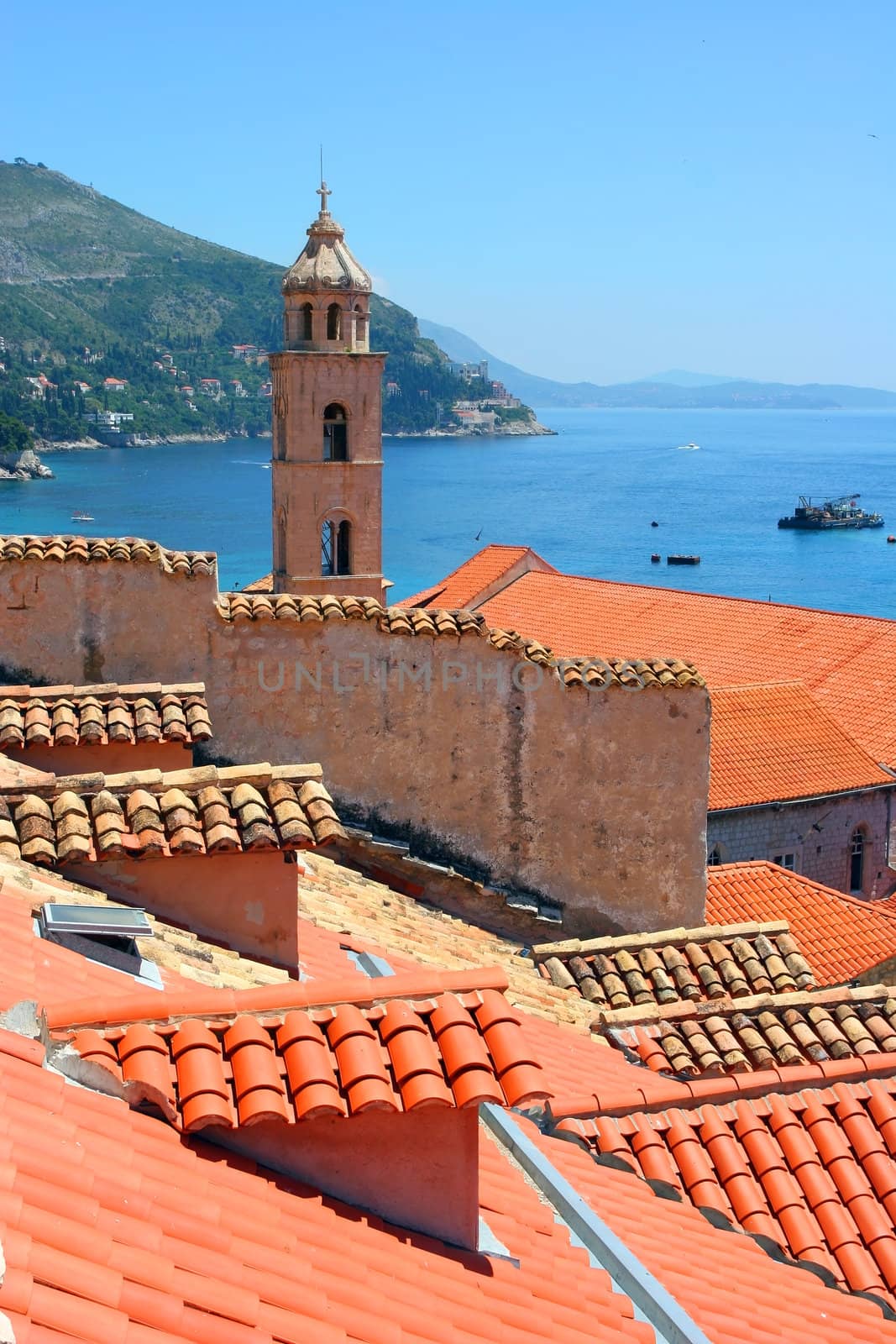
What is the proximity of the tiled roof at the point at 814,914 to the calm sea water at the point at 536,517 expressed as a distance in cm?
6374

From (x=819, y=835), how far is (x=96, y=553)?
16.9 meters

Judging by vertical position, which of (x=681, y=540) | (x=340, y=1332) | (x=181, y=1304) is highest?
(x=181, y=1304)

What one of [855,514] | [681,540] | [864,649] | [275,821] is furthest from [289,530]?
[855,514]

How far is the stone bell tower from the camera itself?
87.1 feet

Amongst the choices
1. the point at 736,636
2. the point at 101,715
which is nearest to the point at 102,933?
the point at 101,715

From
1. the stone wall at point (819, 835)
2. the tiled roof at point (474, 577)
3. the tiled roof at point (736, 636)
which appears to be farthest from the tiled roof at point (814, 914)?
the tiled roof at point (474, 577)

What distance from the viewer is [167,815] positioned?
652 cm

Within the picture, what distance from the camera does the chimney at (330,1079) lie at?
4027 mm

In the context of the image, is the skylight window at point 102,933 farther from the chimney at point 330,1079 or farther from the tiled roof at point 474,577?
the tiled roof at point 474,577

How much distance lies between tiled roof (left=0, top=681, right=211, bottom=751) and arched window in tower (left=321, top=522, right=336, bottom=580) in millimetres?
18938

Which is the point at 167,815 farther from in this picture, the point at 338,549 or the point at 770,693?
the point at 338,549

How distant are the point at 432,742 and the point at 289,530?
1680 cm

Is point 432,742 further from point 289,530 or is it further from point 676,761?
point 289,530

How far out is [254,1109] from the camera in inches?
156
